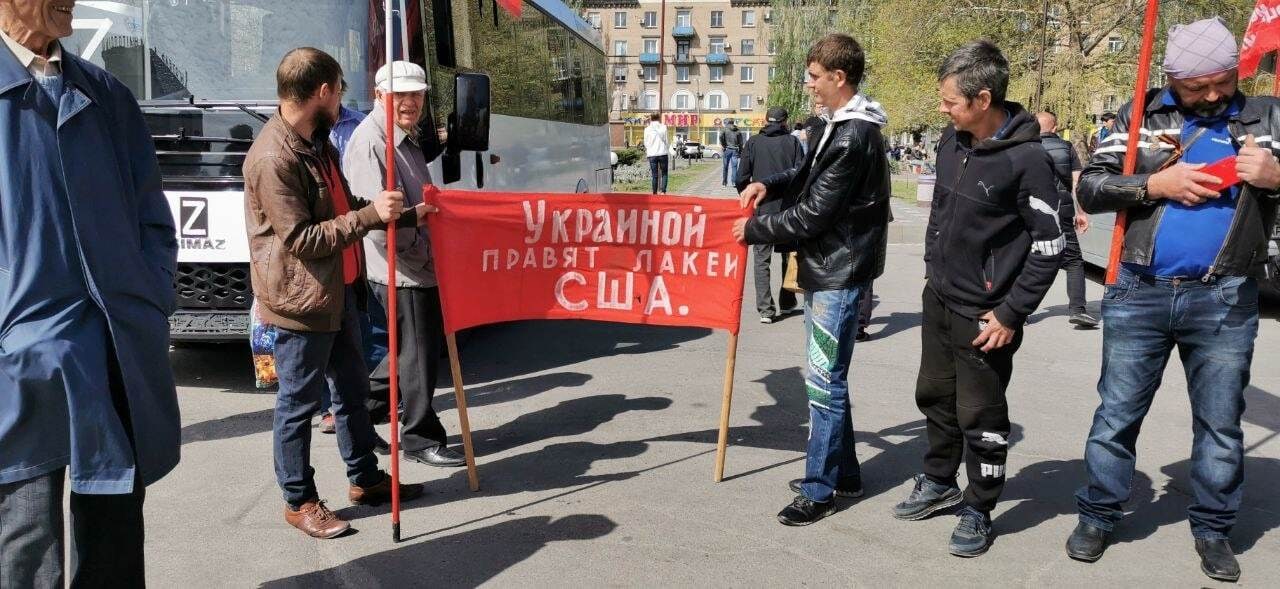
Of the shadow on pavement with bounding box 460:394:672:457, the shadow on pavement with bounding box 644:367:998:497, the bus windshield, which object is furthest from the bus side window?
the shadow on pavement with bounding box 644:367:998:497

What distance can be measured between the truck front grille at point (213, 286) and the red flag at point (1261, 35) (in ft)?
19.2

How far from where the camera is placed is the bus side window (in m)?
6.15

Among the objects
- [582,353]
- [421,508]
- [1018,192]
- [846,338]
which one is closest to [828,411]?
[846,338]

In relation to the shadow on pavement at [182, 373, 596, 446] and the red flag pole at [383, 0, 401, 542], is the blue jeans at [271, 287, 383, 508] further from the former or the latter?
the shadow on pavement at [182, 373, 596, 446]

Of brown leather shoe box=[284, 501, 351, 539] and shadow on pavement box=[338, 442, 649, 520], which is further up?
brown leather shoe box=[284, 501, 351, 539]

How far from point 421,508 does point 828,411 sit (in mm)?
1781

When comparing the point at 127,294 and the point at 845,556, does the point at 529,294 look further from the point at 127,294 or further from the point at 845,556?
the point at 127,294

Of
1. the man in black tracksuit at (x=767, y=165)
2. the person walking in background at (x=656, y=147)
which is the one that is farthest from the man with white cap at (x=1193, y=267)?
the person walking in background at (x=656, y=147)

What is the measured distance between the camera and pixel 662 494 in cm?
457

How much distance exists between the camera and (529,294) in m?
4.68

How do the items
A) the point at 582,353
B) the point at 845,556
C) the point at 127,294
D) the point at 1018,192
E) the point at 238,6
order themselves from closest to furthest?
the point at 127,294 → the point at 1018,192 → the point at 845,556 → the point at 238,6 → the point at 582,353

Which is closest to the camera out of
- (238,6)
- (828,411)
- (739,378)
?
(828,411)

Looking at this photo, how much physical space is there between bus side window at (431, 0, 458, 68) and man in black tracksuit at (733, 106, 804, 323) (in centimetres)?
342

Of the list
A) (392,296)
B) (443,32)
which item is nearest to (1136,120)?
(392,296)
